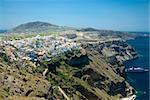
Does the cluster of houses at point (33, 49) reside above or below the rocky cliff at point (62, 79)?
above

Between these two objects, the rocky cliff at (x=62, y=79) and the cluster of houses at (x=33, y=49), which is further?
the cluster of houses at (x=33, y=49)

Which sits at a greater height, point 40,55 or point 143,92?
point 40,55

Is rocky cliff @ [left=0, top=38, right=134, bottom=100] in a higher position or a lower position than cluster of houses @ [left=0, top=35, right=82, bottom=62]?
lower

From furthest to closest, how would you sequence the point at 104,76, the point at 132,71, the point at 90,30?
the point at 90,30 → the point at 132,71 → the point at 104,76

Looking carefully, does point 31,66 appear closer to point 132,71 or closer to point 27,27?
point 132,71

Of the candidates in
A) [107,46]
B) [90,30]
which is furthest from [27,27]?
[107,46]

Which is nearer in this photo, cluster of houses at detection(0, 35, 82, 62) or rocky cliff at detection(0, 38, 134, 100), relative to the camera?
rocky cliff at detection(0, 38, 134, 100)

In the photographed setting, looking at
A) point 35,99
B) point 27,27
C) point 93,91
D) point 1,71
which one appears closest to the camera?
point 35,99

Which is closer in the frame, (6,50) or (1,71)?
(1,71)

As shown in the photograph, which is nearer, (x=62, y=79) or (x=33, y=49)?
(x=62, y=79)

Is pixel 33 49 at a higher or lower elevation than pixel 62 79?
higher
